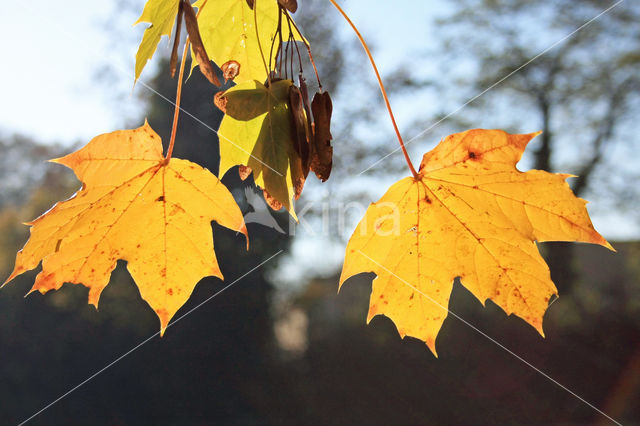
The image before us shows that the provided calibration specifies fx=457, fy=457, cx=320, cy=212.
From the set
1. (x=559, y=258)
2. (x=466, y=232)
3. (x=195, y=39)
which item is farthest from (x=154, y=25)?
(x=559, y=258)

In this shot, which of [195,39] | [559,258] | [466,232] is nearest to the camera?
[195,39]

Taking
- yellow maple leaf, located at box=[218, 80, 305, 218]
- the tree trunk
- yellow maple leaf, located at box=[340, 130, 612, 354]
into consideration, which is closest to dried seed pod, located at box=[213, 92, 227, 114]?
yellow maple leaf, located at box=[218, 80, 305, 218]

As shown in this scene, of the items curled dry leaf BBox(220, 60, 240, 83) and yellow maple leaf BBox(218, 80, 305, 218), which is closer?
yellow maple leaf BBox(218, 80, 305, 218)

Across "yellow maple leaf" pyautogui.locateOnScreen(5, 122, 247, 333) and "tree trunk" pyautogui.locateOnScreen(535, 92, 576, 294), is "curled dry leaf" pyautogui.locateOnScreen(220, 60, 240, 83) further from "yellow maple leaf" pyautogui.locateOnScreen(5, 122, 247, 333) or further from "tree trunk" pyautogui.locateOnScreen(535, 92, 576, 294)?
"tree trunk" pyautogui.locateOnScreen(535, 92, 576, 294)

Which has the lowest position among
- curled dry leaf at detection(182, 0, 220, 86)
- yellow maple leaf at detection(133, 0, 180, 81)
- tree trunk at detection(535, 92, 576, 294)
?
tree trunk at detection(535, 92, 576, 294)

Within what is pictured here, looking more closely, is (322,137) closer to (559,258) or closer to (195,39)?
(195,39)

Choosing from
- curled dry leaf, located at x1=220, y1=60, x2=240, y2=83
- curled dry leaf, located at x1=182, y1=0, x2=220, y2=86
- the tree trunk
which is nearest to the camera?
curled dry leaf, located at x1=182, y1=0, x2=220, y2=86

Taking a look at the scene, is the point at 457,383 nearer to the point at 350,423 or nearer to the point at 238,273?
the point at 350,423
